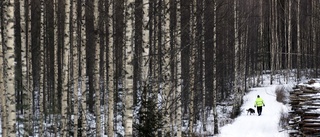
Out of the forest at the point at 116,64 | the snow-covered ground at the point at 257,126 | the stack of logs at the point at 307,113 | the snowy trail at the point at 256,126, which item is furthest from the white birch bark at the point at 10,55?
the snowy trail at the point at 256,126

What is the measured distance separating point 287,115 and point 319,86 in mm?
2599

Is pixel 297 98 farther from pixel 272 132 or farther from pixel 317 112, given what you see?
pixel 317 112

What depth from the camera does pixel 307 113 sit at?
11500 mm

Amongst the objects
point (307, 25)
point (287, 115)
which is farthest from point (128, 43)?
point (307, 25)

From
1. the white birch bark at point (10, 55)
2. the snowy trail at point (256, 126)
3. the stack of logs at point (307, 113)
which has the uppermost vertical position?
the white birch bark at point (10, 55)

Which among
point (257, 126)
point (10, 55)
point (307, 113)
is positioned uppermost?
point (10, 55)

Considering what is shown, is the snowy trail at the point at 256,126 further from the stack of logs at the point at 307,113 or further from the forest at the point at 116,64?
the stack of logs at the point at 307,113

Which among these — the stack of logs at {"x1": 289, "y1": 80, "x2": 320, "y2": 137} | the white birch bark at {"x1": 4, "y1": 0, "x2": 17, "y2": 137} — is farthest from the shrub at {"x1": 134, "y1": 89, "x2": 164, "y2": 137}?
the stack of logs at {"x1": 289, "y1": 80, "x2": 320, "y2": 137}

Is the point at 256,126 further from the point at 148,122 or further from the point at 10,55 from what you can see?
the point at 10,55

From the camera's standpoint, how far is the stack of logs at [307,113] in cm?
1089

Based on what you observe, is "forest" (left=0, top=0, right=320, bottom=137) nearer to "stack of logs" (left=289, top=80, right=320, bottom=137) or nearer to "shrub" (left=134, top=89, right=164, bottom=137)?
"shrub" (left=134, top=89, right=164, bottom=137)

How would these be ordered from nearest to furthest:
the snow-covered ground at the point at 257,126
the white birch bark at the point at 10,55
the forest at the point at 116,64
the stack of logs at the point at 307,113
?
the white birch bark at the point at 10,55 < the forest at the point at 116,64 < the stack of logs at the point at 307,113 < the snow-covered ground at the point at 257,126

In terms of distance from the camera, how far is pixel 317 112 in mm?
11172

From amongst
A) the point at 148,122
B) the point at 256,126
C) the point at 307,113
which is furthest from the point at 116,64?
the point at 148,122
